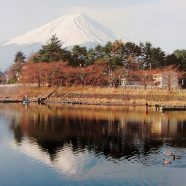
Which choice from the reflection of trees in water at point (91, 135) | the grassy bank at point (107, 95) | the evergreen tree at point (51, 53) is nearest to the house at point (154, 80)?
the grassy bank at point (107, 95)

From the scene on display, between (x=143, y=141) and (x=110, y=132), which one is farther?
(x=110, y=132)

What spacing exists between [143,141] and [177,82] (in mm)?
45254

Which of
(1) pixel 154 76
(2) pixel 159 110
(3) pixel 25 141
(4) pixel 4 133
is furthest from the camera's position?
(1) pixel 154 76

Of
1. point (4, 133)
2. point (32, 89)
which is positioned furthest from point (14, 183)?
point (32, 89)

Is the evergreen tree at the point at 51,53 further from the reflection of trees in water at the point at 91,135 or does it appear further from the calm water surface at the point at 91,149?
the reflection of trees in water at the point at 91,135

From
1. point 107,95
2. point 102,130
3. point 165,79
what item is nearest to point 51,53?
point 107,95

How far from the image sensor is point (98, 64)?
78.9 m

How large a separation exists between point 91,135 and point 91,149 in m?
6.48

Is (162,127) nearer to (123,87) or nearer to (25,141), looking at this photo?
(25,141)

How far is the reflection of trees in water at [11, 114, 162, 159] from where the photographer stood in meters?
32.2

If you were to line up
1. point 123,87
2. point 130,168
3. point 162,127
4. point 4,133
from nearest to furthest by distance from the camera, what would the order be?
point 130,168
point 4,133
point 162,127
point 123,87

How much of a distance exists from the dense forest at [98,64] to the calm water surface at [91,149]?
24.1 meters

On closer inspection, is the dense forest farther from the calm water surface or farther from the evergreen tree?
the calm water surface

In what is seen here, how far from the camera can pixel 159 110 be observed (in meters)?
59.3
